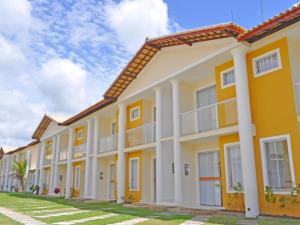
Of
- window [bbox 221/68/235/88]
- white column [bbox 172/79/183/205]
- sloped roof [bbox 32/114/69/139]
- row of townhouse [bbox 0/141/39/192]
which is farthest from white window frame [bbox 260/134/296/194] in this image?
row of townhouse [bbox 0/141/39/192]

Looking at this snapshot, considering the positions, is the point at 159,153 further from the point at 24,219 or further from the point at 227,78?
the point at 24,219

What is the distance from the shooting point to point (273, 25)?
31.9ft

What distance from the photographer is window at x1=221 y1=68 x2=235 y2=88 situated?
1232cm

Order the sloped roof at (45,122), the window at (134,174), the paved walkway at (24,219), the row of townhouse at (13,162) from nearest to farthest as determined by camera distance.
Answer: the paved walkway at (24,219) → the window at (134,174) → the sloped roof at (45,122) → the row of townhouse at (13,162)

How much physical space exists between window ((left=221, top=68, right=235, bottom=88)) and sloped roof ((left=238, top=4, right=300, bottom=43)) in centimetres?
167

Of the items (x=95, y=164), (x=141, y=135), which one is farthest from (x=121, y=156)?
(x=95, y=164)

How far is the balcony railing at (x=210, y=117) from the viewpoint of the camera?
11.9 metres

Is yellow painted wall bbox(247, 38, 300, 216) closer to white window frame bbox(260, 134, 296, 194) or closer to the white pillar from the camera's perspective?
white window frame bbox(260, 134, 296, 194)

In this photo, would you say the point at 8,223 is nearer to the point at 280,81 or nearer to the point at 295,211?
the point at 295,211

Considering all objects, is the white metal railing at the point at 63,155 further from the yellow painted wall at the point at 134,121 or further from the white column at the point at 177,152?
the white column at the point at 177,152

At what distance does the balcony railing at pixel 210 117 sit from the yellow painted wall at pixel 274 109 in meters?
1.01

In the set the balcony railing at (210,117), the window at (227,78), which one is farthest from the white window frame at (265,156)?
the window at (227,78)

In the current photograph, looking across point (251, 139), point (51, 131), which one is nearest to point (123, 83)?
point (251, 139)

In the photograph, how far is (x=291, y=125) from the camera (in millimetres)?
9734
